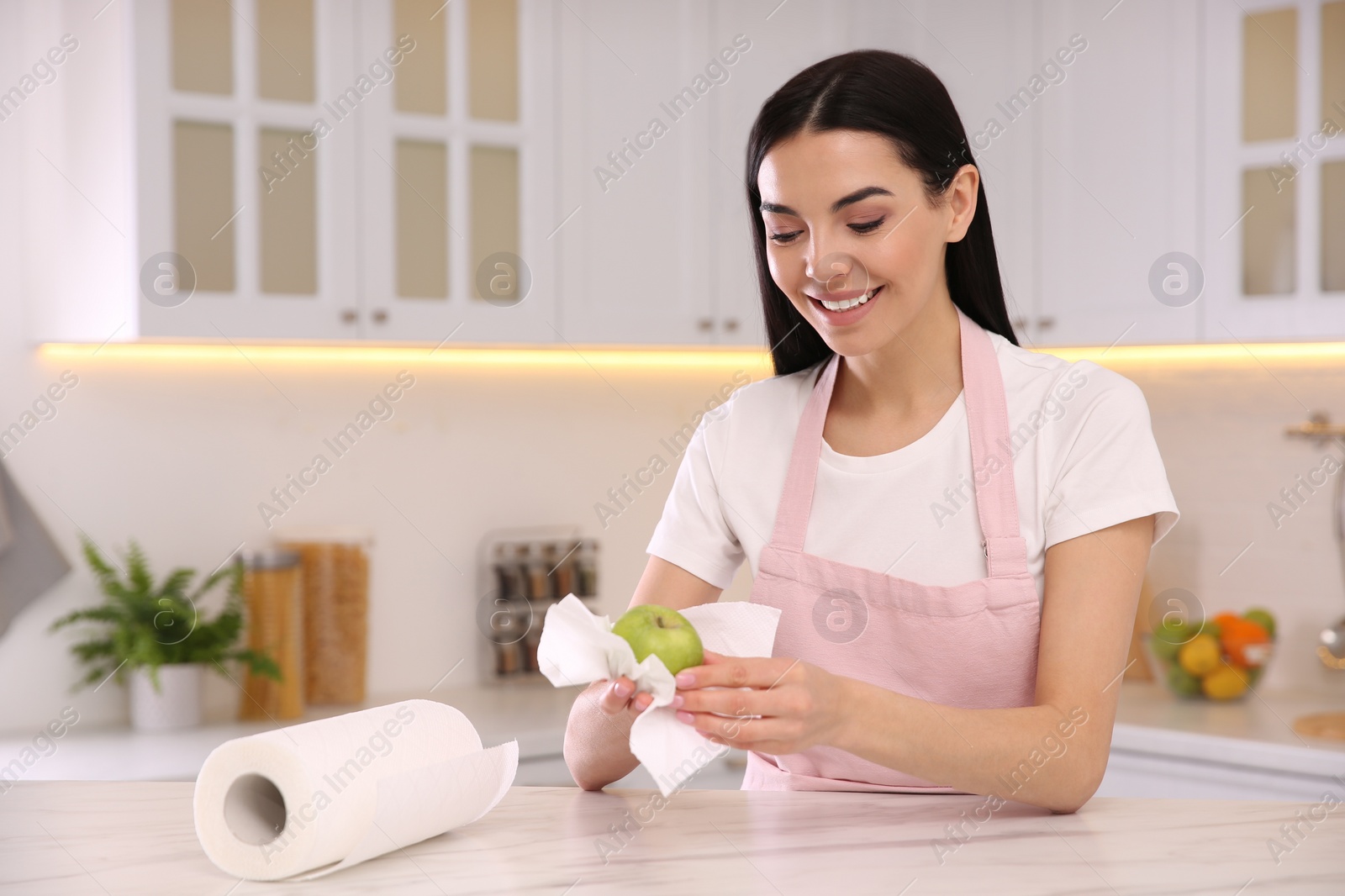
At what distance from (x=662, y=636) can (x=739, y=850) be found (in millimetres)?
161

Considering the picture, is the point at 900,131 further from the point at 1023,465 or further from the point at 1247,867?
the point at 1247,867

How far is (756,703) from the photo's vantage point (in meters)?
0.88

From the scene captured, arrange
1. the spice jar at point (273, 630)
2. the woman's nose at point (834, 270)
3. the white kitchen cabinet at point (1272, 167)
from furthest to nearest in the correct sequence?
1. the spice jar at point (273, 630)
2. the white kitchen cabinet at point (1272, 167)
3. the woman's nose at point (834, 270)

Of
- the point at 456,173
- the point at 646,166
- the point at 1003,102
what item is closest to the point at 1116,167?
the point at 1003,102

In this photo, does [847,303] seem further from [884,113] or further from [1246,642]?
[1246,642]

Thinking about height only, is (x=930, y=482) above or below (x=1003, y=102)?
below

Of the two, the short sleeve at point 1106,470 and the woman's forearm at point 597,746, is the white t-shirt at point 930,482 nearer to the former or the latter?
the short sleeve at point 1106,470

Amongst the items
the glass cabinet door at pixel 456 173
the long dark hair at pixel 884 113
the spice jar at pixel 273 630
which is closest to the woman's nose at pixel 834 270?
the long dark hair at pixel 884 113

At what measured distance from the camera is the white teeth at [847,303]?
44.8 inches

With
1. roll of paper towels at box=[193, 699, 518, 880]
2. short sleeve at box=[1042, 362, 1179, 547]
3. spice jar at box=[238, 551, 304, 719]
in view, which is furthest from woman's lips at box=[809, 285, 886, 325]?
spice jar at box=[238, 551, 304, 719]

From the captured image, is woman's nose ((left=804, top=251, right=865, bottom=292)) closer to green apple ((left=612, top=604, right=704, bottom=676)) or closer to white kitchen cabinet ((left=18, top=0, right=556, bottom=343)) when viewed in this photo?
green apple ((left=612, top=604, right=704, bottom=676))

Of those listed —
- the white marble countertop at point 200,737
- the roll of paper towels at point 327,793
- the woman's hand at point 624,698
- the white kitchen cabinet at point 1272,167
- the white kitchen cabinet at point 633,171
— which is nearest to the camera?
the roll of paper towels at point 327,793

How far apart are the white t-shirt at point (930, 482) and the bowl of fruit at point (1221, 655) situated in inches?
52.5

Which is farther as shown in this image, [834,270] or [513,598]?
[513,598]
